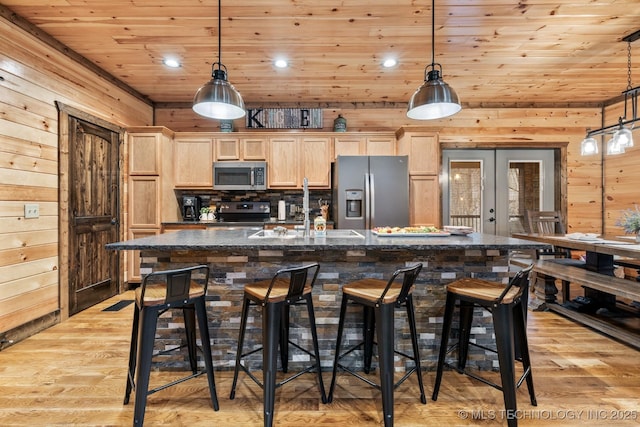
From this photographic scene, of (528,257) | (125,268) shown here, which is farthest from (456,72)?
(125,268)

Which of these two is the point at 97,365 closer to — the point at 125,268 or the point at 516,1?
the point at 125,268

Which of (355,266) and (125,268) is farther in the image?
(125,268)

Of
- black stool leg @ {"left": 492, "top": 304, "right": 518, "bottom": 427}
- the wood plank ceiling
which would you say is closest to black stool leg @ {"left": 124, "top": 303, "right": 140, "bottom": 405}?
black stool leg @ {"left": 492, "top": 304, "right": 518, "bottom": 427}

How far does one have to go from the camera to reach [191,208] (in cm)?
477

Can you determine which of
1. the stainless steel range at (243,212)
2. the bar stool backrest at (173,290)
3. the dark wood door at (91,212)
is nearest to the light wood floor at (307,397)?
the bar stool backrest at (173,290)

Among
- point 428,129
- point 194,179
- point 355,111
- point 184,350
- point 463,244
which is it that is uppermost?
point 355,111

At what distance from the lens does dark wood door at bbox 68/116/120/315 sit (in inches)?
132

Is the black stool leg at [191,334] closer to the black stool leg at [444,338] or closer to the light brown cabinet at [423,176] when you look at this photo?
the black stool leg at [444,338]

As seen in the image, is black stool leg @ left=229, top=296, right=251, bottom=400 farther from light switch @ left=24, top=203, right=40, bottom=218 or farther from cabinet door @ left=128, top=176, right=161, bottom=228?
cabinet door @ left=128, top=176, right=161, bottom=228

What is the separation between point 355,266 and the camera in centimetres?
214

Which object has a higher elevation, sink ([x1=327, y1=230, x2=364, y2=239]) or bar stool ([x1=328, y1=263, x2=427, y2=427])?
sink ([x1=327, y1=230, x2=364, y2=239])

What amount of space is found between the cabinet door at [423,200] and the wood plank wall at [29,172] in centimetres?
396

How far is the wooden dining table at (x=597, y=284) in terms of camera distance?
2.63 meters

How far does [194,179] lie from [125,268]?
146 centimetres
